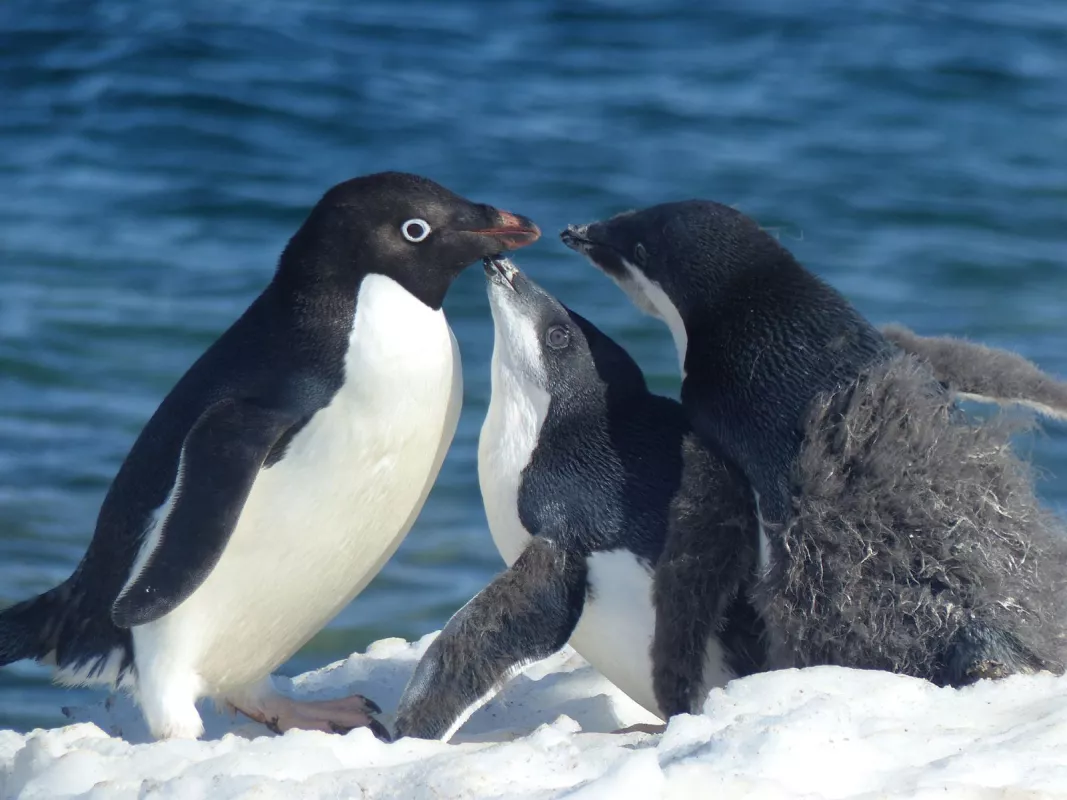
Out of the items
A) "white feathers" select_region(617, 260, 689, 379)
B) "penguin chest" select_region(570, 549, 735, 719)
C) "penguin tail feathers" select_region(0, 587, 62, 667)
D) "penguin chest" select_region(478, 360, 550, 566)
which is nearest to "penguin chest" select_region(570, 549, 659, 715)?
"penguin chest" select_region(570, 549, 735, 719)

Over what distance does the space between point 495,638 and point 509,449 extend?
1.71 ft

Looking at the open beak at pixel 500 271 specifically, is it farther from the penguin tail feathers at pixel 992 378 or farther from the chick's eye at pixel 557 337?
the penguin tail feathers at pixel 992 378

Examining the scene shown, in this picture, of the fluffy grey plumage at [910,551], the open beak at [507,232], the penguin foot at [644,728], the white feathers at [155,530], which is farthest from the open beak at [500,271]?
the penguin foot at [644,728]

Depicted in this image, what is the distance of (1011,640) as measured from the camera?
3148 mm

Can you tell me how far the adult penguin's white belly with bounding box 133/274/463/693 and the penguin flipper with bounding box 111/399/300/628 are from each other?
0.12 m

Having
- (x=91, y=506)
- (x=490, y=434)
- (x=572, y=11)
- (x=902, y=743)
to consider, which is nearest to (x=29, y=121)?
(x=572, y=11)

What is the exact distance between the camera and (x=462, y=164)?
32.7ft

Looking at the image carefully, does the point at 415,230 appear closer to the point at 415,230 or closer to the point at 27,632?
the point at 415,230

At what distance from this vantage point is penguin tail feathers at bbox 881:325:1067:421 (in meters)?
3.95

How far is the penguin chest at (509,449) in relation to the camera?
3873 millimetres

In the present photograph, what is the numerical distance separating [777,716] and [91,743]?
134 cm

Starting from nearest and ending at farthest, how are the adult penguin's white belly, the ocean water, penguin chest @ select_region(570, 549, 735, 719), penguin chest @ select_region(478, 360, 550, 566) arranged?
penguin chest @ select_region(570, 549, 735, 719), the adult penguin's white belly, penguin chest @ select_region(478, 360, 550, 566), the ocean water

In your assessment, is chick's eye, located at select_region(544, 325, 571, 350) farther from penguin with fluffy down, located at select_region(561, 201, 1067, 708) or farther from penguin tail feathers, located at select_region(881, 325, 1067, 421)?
penguin tail feathers, located at select_region(881, 325, 1067, 421)

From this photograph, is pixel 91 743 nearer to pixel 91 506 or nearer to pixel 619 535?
pixel 619 535
